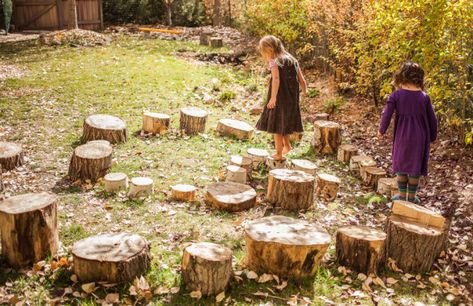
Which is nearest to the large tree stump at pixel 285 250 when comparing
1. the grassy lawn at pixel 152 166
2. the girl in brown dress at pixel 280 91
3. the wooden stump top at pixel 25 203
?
the grassy lawn at pixel 152 166

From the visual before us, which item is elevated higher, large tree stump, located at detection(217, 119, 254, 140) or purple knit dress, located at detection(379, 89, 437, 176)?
purple knit dress, located at detection(379, 89, 437, 176)

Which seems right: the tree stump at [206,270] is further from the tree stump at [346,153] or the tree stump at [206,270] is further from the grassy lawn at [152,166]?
the tree stump at [346,153]

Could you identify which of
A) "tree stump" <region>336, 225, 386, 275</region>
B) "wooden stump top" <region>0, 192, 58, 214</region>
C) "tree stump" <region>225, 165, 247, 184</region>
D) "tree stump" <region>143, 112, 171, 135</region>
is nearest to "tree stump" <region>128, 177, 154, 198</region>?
"tree stump" <region>225, 165, 247, 184</region>

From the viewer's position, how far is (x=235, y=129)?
317 inches

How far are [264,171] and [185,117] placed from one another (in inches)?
78.7

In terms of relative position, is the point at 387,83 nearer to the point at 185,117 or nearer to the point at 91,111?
the point at 185,117

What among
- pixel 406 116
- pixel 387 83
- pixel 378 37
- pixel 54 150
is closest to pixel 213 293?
pixel 406 116

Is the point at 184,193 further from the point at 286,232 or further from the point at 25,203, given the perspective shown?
the point at 25,203

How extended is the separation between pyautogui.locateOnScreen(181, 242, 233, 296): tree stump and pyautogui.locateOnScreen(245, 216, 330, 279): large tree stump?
32cm

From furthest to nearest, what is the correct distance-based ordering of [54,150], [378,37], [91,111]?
[91,111] → [378,37] → [54,150]

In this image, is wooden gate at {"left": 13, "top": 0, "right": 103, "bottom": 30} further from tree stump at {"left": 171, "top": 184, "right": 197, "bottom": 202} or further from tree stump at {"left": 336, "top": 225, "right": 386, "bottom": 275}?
tree stump at {"left": 336, "top": 225, "right": 386, "bottom": 275}

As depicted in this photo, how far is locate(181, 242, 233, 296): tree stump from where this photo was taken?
3902 millimetres

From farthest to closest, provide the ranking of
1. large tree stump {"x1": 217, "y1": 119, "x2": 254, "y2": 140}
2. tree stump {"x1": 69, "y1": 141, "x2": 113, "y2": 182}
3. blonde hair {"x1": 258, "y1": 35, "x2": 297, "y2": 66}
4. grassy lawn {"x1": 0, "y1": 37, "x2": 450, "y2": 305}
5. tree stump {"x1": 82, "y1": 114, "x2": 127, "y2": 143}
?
large tree stump {"x1": 217, "y1": 119, "x2": 254, "y2": 140} < tree stump {"x1": 82, "y1": 114, "x2": 127, "y2": 143} < blonde hair {"x1": 258, "y1": 35, "x2": 297, "y2": 66} < tree stump {"x1": 69, "y1": 141, "x2": 113, "y2": 182} < grassy lawn {"x1": 0, "y1": 37, "x2": 450, "y2": 305}

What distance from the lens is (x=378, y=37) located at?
7.92 meters
